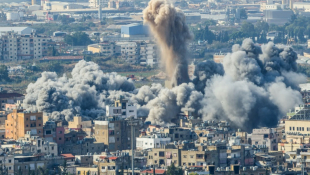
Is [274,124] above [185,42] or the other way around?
the other way around

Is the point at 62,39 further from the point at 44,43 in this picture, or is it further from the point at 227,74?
the point at 227,74

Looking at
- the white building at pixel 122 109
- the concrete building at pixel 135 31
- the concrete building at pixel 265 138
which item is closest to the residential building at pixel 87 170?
the concrete building at pixel 265 138

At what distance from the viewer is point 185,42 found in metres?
94.2

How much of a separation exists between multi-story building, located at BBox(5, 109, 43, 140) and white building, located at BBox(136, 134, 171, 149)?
643 centimetres

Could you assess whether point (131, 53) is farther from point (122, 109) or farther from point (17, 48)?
point (122, 109)

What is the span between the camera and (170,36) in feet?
306

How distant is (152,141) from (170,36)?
796 inches

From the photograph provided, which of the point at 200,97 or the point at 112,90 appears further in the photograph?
the point at 112,90

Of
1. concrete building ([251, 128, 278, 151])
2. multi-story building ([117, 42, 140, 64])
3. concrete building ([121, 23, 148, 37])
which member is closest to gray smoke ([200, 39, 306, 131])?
concrete building ([251, 128, 278, 151])

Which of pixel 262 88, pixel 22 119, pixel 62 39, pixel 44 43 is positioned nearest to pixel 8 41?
pixel 44 43

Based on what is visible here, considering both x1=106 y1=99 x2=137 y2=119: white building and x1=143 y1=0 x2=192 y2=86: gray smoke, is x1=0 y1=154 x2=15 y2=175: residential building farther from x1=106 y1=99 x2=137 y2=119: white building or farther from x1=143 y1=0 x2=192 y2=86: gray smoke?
x1=143 y1=0 x2=192 y2=86: gray smoke

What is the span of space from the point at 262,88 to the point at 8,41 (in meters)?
47.6

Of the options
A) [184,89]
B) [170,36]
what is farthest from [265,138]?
[170,36]

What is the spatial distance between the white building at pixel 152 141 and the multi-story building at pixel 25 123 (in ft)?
21.1
